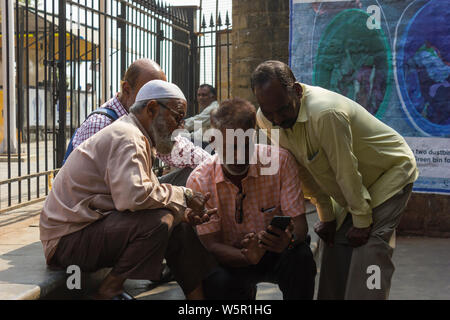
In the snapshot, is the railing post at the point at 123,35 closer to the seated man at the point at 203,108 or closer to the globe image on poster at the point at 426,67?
the seated man at the point at 203,108

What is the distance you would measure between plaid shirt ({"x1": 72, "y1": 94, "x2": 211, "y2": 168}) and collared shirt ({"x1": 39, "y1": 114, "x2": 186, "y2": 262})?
2.33ft

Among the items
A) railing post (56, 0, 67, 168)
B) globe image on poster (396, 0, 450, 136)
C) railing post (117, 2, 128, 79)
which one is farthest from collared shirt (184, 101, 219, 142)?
globe image on poster (396, 0, 450, 136)

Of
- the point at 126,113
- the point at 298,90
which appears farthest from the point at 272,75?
the point at 126,113

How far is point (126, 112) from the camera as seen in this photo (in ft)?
13.3

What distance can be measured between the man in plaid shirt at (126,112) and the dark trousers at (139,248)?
89 cm

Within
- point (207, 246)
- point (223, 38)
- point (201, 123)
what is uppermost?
point (223, 38)

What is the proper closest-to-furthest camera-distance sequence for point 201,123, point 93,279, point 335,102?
point 335,102, point 93,279, point 201,123

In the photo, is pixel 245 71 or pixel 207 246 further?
pixel 245 71

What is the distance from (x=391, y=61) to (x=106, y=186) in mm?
3612

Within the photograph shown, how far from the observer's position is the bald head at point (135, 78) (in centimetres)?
409
